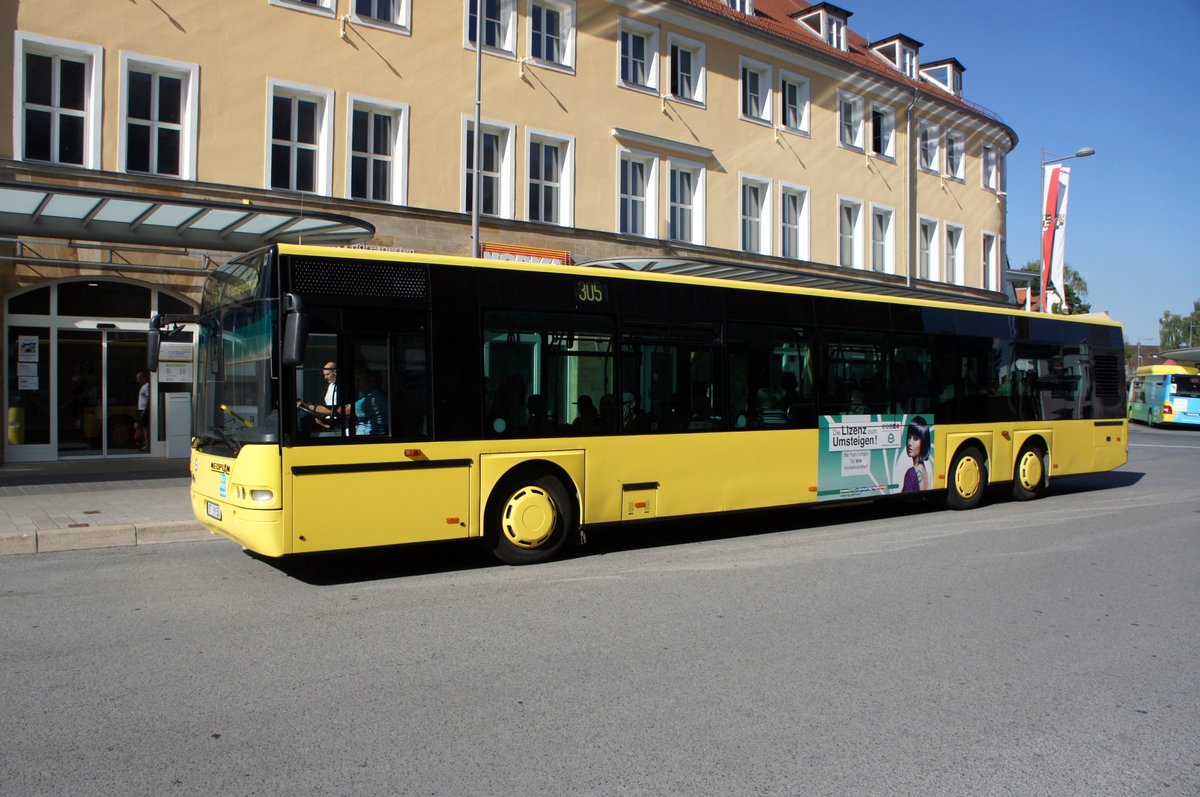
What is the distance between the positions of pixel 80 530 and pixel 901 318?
10.1 metres

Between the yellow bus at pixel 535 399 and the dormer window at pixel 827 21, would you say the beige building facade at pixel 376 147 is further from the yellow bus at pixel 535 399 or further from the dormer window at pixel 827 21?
the yellow bus at pixel 535 399

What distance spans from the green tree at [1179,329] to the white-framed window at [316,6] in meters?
135

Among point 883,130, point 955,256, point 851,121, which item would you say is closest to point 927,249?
point 955,256

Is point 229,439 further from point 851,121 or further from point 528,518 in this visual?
point 851,121

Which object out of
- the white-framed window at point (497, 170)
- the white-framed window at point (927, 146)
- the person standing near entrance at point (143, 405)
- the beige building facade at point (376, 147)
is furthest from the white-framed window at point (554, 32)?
the white-framed window at point (927, 146)

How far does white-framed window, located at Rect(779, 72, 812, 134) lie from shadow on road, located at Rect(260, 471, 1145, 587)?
616 inches

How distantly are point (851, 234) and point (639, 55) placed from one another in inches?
414

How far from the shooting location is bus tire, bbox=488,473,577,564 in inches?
344

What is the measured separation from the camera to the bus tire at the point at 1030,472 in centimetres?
1434

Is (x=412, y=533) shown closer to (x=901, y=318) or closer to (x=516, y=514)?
(x=516, y=514)

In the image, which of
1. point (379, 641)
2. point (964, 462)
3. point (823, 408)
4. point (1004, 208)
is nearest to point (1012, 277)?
point (1004, 208)

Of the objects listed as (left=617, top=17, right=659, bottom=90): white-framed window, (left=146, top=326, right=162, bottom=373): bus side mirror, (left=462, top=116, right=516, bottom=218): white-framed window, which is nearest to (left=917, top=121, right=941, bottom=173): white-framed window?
(left=617, top=17, right=659, bottom=90): white-framed window

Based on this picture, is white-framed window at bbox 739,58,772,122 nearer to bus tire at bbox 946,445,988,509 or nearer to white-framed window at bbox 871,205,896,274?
white-framed window at bbox 871,205,896,274

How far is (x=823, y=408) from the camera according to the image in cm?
1135
